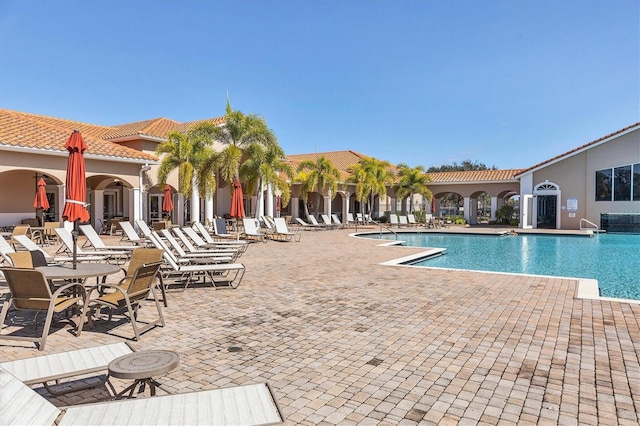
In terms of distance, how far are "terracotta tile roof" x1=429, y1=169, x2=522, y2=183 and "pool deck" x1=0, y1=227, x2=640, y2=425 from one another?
92.0 feet

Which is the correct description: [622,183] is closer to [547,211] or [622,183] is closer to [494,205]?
[547,211]

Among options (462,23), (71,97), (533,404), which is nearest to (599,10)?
(462,23)

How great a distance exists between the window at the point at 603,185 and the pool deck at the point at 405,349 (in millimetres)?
23547

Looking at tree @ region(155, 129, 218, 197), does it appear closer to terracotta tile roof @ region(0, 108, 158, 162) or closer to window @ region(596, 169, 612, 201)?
terracotta tile roof @ region(0, 108, 158, 162)

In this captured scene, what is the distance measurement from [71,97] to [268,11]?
38.2 feet

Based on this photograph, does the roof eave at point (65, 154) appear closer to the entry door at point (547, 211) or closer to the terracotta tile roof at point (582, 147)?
the terracotta tile roof at point (582, 147)

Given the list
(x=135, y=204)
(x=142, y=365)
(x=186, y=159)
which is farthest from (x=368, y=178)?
(x=142, y=365)

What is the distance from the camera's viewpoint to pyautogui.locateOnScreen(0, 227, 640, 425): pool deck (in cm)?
323

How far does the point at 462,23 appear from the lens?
14633 mm

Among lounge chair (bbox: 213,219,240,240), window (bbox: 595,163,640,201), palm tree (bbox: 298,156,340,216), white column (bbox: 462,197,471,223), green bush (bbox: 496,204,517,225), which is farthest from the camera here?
white column (bbox: 462,197,471,223)

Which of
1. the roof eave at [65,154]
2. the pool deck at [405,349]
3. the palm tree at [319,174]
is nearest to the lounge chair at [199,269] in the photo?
the pool deck at [405,349]

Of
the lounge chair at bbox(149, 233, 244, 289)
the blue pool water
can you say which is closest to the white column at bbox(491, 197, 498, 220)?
the blue pool water

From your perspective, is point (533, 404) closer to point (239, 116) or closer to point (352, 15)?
point (352, 15)

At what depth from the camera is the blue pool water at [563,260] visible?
1031 centimetres
